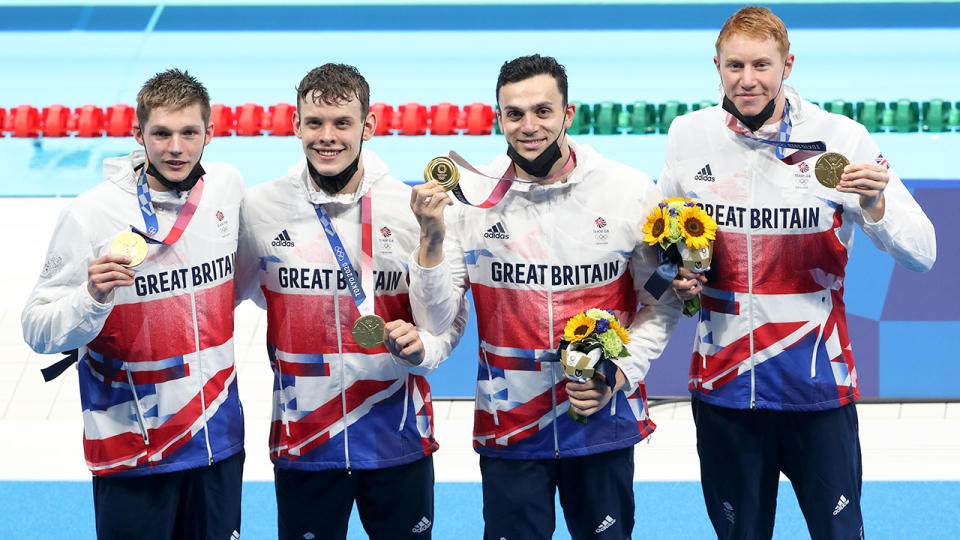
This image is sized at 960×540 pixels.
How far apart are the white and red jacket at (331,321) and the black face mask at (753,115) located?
1136 mm

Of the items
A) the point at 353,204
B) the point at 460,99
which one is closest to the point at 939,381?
the point at 353,204

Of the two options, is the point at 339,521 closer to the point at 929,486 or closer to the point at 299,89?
the point at 299,89

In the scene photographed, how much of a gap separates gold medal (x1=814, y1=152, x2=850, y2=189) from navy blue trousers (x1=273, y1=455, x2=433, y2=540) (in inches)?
64.9

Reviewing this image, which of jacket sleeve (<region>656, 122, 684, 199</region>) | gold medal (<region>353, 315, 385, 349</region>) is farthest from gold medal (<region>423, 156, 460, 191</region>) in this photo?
jacket sleeve (<region>656, 122, 684, 199</region>)

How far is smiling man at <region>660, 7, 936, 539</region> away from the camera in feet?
13.2

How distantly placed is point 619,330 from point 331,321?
976 millimetres

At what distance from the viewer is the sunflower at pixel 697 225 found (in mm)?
3848

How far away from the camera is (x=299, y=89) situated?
397 centimetres

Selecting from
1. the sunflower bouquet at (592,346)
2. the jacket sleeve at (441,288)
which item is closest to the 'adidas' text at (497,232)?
the jacket sleeve at (441,288)

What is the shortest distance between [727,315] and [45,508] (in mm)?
3669

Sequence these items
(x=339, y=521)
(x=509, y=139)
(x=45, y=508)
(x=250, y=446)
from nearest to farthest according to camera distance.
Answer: (x=509, y=139), (x=339, y=521), (x=45, y=508), (x=250, y=446)

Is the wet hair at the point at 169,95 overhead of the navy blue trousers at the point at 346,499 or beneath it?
overhead

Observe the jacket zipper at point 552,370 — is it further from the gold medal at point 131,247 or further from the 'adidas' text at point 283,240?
the gold medal at point 131,247

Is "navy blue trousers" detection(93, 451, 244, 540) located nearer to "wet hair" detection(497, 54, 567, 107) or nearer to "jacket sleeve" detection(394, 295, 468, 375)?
"jacket sleeve" detection(394, 295, 468, 375)
